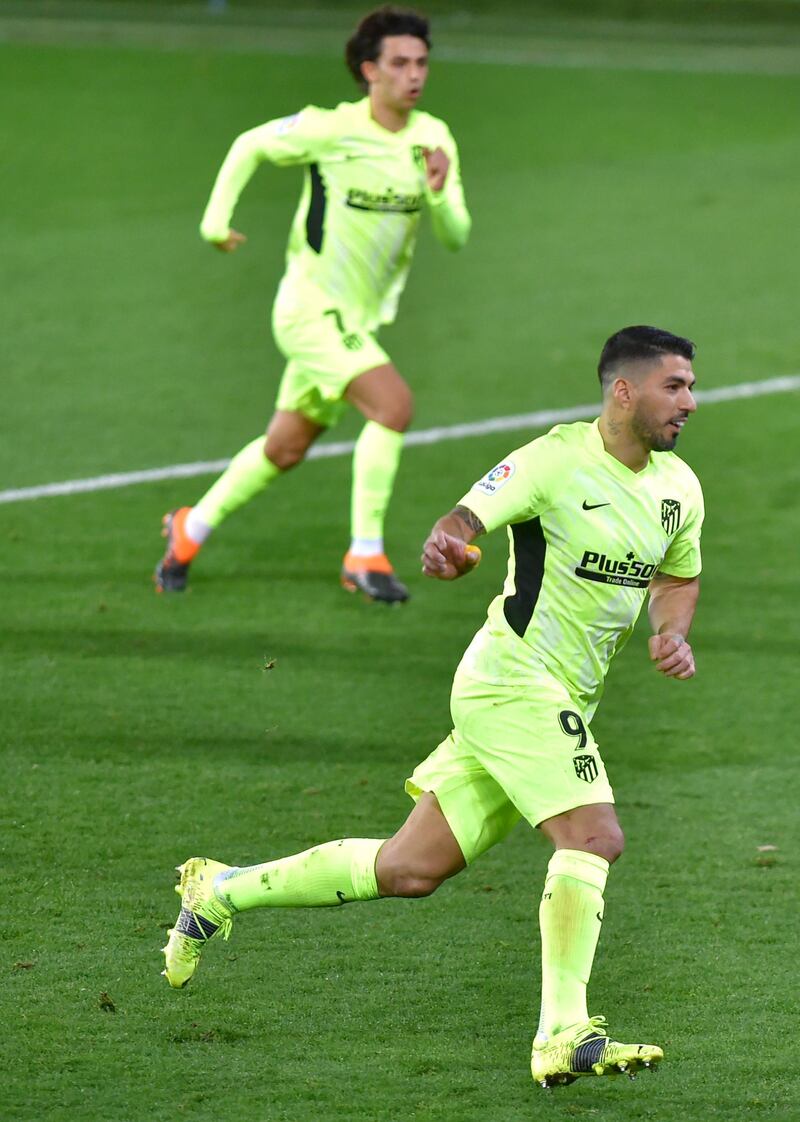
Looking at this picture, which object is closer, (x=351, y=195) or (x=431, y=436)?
(x=351, y=195)

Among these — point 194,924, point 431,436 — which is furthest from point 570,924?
point 431,436

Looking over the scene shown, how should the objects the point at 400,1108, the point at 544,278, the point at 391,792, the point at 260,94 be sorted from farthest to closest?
→ the point at 260,94
the point at 544,278
the point at 391,792
the point at 400,1108

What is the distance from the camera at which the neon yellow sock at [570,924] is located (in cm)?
461

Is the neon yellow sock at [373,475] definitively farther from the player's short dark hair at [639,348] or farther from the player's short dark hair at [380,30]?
the player's short dark hair at [639,348]

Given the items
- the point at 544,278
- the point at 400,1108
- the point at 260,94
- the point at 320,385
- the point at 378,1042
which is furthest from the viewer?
the point at 260,94

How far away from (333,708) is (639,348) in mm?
2864

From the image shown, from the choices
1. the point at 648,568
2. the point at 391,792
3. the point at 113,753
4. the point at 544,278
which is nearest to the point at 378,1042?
the point at 648,568

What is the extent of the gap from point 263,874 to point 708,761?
2421 mm

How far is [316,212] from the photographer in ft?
29.0

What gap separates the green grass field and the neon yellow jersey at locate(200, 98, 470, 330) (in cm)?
136

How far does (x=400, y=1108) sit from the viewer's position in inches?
178

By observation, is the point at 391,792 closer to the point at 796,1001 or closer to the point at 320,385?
the point at 796,1001

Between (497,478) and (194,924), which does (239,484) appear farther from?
(497,478)

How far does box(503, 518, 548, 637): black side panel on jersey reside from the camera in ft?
16.2
